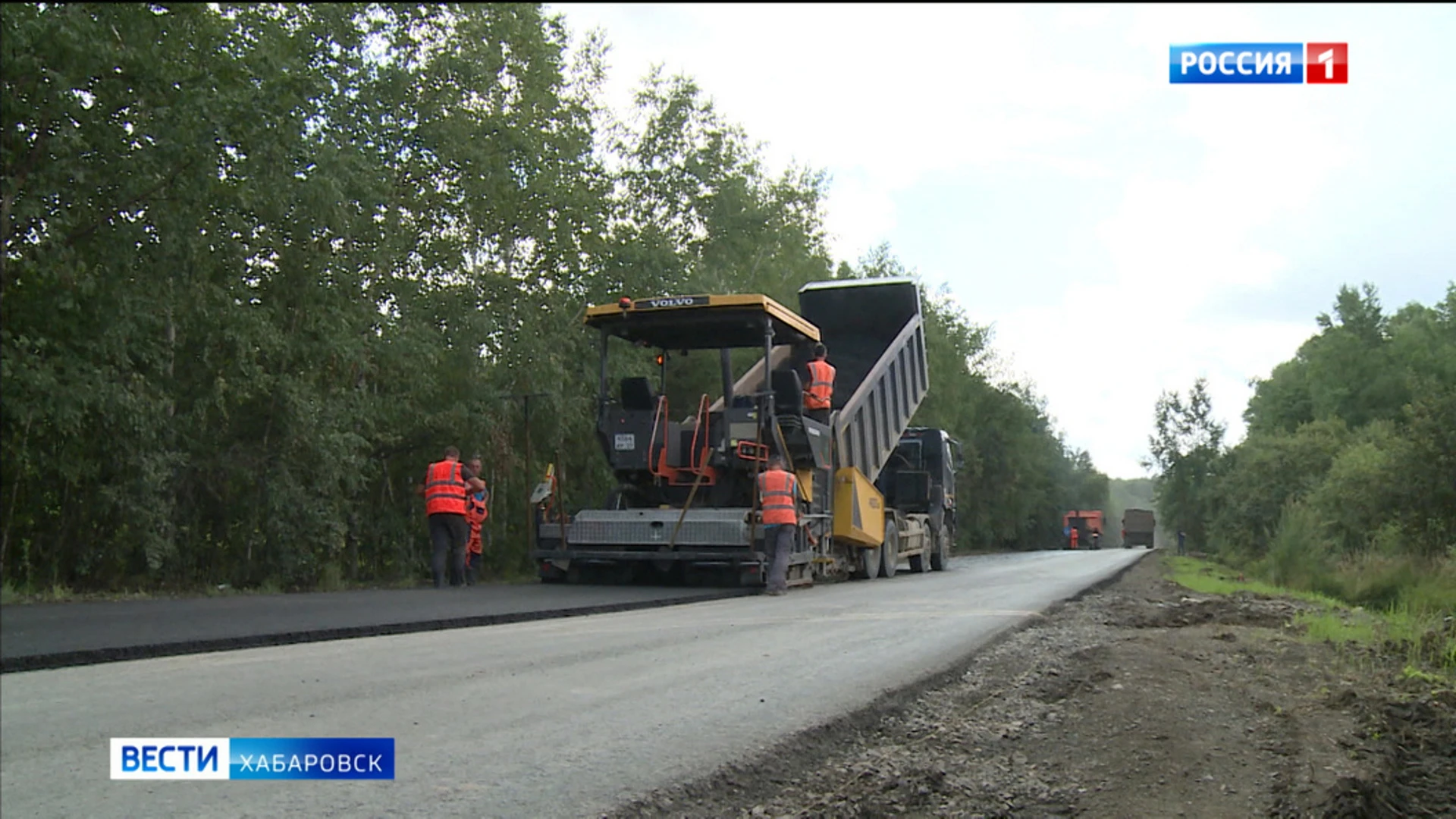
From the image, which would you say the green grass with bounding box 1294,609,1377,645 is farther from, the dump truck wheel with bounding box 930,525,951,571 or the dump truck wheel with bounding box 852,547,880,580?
the dump truck wheel with bounding box 930,525,951,571

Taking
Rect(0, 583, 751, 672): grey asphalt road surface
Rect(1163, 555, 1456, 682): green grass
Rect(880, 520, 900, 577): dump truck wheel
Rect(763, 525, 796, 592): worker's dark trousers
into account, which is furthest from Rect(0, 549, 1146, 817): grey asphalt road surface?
Rect(880, 520, 900, 577): dump truck wheel

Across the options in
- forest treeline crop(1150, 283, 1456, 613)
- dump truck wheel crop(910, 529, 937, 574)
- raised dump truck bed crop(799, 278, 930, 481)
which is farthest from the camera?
dump truck wheel crop(910, 529, 937, 574)

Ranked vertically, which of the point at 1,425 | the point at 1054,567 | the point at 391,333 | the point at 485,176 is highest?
the point at 485,176

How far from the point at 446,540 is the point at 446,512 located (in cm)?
34

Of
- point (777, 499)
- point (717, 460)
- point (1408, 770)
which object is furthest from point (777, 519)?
point (1408, 770)

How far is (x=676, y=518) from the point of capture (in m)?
13.1

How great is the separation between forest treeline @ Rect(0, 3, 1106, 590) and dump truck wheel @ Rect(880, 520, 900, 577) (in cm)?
402

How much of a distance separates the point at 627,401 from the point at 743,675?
7928mm

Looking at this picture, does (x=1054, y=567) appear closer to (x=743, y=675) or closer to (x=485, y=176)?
(x=485, y=176)

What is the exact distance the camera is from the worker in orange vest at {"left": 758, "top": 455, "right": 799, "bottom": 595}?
41.4 ft

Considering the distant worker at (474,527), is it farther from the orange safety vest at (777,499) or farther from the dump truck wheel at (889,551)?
the dump truck wheel at (889,551)

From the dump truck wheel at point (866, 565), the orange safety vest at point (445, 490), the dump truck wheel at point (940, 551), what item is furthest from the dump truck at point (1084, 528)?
the orange safety vest at point (445, 490)

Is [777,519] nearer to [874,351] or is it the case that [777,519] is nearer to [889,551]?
[889,551]

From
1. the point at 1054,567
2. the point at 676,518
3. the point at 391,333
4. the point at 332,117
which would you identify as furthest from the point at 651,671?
the point at 1054,567
